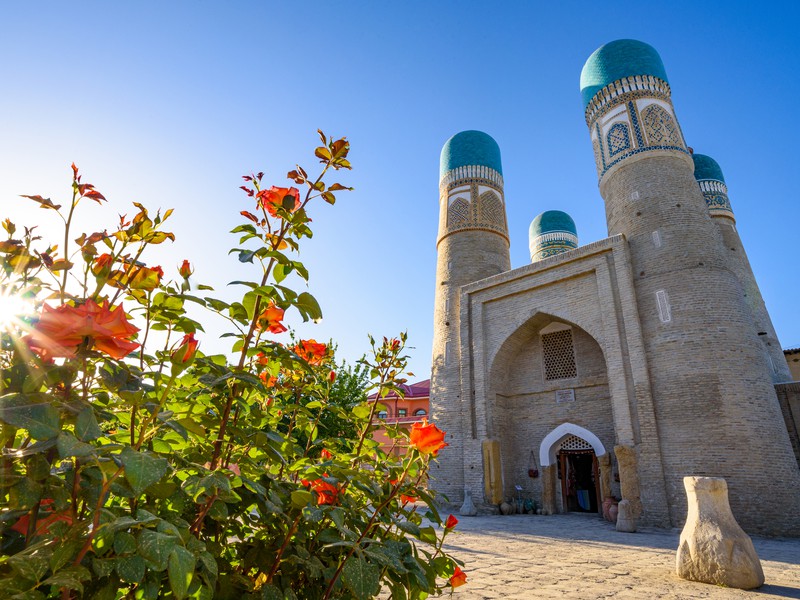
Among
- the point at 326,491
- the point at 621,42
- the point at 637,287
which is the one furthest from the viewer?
the point at 621,42

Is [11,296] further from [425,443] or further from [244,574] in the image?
[425,443]

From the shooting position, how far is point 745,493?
8586mm

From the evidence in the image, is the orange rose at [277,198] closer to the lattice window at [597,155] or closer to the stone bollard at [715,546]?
the stone bollard at [715,546]

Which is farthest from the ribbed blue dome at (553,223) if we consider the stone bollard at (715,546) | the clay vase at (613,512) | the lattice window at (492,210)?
the stone bollard at (715,546)

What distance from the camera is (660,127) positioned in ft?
42.0

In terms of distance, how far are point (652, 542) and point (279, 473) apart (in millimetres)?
8156

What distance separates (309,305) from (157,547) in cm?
62

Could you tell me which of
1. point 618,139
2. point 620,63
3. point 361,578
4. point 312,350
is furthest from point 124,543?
point 620,63

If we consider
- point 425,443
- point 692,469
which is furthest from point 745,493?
point 425,443

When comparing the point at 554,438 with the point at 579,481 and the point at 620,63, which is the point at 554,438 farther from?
the point at 620,63

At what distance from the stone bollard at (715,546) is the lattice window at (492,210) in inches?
501

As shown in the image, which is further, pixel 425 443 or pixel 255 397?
pixel 255 397

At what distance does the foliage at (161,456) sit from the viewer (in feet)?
2.57

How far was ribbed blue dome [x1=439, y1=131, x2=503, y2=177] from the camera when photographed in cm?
1761
